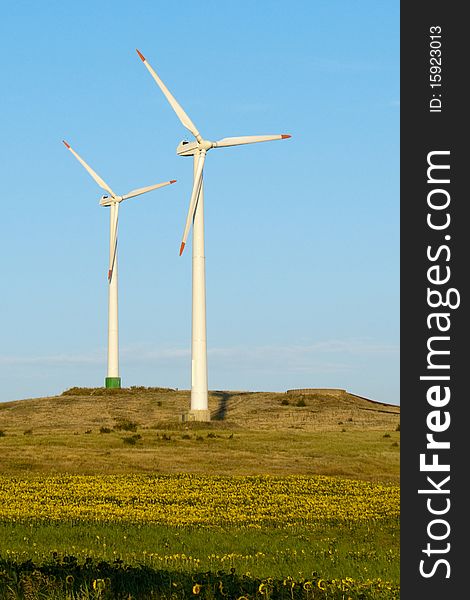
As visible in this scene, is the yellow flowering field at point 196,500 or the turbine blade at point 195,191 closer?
the yellow flowering field at point 196,500

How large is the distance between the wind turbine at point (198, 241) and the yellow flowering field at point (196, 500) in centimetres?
2978

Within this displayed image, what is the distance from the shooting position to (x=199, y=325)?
75.1 meters

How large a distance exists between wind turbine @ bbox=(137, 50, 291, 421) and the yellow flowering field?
2978 cm

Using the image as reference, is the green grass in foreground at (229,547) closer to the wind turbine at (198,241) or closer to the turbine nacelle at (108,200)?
the wind turbine at (198,241)

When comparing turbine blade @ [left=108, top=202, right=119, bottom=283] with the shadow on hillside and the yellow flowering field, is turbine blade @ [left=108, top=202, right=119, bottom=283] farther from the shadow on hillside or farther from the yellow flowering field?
the yellow flowering field

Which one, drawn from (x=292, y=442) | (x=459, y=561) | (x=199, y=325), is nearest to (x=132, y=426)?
(x=199, y=325)

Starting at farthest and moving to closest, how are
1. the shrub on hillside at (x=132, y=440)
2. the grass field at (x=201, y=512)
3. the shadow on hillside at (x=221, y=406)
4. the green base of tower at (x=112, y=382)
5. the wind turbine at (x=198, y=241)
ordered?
the green base of tower at (x=112, y=382) → the shadow on hillside at (x=221, y=406) → the wind turbine at (x=198, y=241) → the shrub on hillside at (x=132, y=440) → the grass field at (x=201, y=512)

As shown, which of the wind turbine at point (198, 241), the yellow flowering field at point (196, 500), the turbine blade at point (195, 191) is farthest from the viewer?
the wind turbine at point (198, 241)

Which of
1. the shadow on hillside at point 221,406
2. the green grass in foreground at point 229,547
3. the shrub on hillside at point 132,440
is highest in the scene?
the shadow on hillside at point 221,406

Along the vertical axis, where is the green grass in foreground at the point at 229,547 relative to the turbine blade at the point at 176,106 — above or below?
below

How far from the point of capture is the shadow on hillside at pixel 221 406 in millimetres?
92156

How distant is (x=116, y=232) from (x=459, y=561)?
306 ft

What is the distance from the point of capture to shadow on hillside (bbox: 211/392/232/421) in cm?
9216

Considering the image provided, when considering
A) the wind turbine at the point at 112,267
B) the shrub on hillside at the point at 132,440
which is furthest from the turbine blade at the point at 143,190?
the shrub on hillside at the point at 132,440
